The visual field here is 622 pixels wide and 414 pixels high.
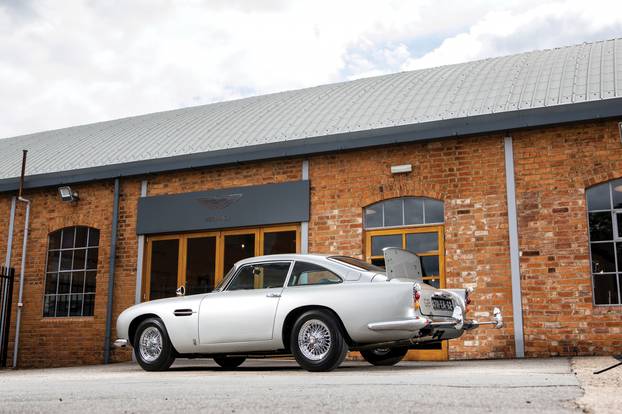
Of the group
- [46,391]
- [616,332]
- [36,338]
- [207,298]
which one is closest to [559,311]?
[616,332]

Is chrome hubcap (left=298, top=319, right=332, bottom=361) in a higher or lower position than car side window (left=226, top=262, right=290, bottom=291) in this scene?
lower

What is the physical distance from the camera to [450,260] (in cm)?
1134

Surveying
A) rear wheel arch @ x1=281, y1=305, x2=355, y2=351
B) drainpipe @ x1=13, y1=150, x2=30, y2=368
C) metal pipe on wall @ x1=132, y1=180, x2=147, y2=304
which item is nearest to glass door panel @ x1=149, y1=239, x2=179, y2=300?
metal pipe on wall @ x1=132, y1=180, x2=147, y2=304

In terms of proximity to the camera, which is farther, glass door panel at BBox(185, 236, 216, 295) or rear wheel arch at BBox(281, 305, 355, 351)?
glass door panel at BBox(185, 236, 216, 295)

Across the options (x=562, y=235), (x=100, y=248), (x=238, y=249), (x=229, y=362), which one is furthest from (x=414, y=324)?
(x=100, y=248)

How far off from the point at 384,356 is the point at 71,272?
7755 millimetres

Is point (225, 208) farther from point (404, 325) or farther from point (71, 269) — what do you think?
point (404, 325)

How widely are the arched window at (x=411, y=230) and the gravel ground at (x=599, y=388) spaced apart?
11.4 feet

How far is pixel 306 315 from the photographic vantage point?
8.26 metres

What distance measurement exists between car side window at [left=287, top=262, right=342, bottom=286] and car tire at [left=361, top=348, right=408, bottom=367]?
4.55 ft

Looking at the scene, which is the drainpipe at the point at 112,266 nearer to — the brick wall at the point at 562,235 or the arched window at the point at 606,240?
the brick wall at the point at 562,235

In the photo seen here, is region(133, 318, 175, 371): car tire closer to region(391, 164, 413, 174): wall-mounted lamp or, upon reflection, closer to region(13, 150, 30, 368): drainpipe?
region(391, 164, 413, 174): wall-mounted lamp

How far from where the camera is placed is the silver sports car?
7.96m

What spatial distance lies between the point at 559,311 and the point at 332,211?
3917 mm
